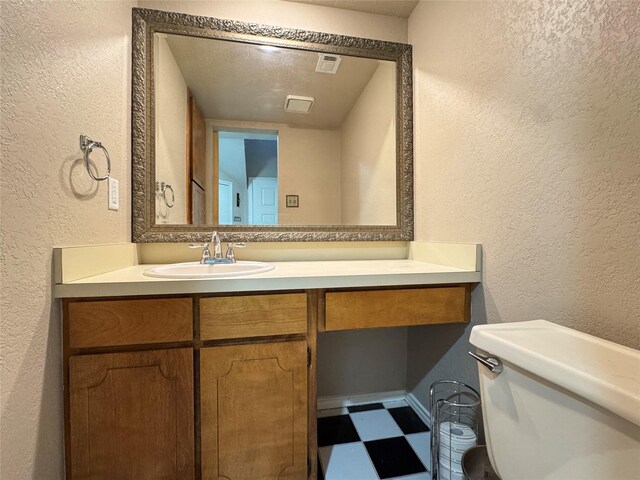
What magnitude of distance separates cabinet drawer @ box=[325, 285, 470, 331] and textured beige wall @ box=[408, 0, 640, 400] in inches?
3.5

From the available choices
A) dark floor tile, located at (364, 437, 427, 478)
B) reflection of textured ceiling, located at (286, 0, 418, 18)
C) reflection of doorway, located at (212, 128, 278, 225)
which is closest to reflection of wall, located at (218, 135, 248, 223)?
reflection of doorway, located at (212, 128, 278, 225)

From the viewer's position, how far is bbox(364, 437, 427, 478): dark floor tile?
1161 millimetres

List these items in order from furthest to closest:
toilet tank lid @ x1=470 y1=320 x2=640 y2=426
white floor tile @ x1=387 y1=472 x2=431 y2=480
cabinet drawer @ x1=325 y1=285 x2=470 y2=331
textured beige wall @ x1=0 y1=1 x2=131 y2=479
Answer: white floor tile @ x1=387 y1=472 x2=431 y2=480 → cabinet drawer @ x1=325 y1=285 x2=470 y2=331 → textured beige wall @ x1=0 y1=1 x2=131 y2=479 → toilet tank lid @ x1=470 y1=320 x2=640 y2=426

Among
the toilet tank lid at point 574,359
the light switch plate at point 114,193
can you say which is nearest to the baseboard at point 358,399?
the toilet tank lid at point 574,359

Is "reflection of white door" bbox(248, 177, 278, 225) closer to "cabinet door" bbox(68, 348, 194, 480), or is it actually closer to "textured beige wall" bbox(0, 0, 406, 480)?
"textured beige wall" bbox(0, 0, 406, 480)

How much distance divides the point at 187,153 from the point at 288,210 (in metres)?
0.55

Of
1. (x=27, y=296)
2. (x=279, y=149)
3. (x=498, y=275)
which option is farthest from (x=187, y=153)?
(x=498, y=275)

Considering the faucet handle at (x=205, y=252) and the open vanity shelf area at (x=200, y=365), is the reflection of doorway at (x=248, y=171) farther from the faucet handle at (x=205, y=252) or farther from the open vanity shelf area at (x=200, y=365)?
the open vanity shelf area at (x=200, y=365)

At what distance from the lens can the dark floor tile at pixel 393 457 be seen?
1161 mm

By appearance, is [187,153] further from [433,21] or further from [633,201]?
[633,201]

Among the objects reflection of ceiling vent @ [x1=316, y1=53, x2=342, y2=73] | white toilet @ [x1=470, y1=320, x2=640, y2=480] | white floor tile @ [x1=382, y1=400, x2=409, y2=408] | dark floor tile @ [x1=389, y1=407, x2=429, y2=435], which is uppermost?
reflection of ceiling vent @ [x1=316, y1=53, x2=342, y2=73]

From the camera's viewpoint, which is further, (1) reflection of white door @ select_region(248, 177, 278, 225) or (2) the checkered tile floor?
(1) reflection of white door @ select_region(248, 177, 278, 225)

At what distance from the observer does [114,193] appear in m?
1.13

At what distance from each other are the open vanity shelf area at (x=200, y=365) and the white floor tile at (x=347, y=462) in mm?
207
